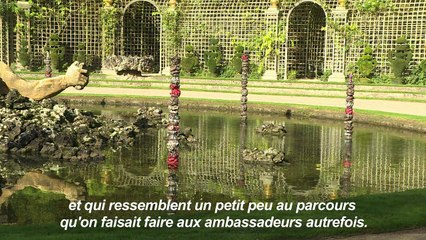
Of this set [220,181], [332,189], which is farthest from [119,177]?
[332,189]

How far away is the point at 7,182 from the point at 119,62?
107ft

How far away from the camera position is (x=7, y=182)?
1744cm

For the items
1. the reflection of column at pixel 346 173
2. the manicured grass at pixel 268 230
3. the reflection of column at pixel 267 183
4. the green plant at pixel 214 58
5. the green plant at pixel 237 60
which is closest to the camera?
the manicured grass at pixel 268 230

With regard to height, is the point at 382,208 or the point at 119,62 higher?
the point at 119,62

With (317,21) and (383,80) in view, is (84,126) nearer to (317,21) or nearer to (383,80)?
(383,80)

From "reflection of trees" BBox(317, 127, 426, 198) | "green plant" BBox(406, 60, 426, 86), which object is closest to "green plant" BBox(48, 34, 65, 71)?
"green plant" BBox(406, 60, 426, 86)

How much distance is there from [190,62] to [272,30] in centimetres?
686

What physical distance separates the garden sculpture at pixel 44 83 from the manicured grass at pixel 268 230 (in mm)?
12565

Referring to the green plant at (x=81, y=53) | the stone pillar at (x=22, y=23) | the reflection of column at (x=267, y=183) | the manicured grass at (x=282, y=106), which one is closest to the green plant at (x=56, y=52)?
the green plant at (x=81, y=53)

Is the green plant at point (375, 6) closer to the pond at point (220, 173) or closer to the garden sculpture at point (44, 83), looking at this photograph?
the pond at point (220, 173)

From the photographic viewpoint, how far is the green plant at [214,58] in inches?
1927

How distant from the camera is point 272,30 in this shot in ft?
161

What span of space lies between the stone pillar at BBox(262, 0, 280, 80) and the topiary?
5630 mm

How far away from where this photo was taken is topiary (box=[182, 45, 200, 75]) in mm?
49606
